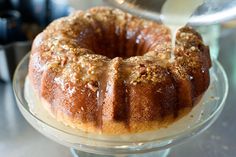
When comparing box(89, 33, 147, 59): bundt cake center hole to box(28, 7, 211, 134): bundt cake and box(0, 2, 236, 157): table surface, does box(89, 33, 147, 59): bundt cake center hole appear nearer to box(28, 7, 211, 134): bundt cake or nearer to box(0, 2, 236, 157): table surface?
box(28, 7, 211, 134): bundt cake

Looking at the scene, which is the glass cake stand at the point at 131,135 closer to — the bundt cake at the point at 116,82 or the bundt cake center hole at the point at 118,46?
the bundt cake at the point at 116,82

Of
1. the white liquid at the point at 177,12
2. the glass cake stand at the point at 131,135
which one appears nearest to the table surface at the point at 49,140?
the glass cake stand at the point at 131,135

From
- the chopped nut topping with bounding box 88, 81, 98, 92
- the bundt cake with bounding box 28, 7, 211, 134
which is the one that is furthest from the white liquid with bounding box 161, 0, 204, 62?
the chopped nut topping with bounding box 88, 81, 98, 92

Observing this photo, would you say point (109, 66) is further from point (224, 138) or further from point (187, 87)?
point (224, 138)

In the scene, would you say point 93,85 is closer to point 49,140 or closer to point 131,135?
point 131,135

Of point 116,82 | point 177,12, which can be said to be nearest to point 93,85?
point 116,82

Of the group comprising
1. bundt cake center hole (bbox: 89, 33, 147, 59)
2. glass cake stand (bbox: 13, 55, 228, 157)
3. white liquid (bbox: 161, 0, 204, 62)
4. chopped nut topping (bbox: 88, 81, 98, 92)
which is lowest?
glass cake stand (bbox: 13, 55, 228, 157)

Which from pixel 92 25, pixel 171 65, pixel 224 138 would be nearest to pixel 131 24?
pixel 92 25
